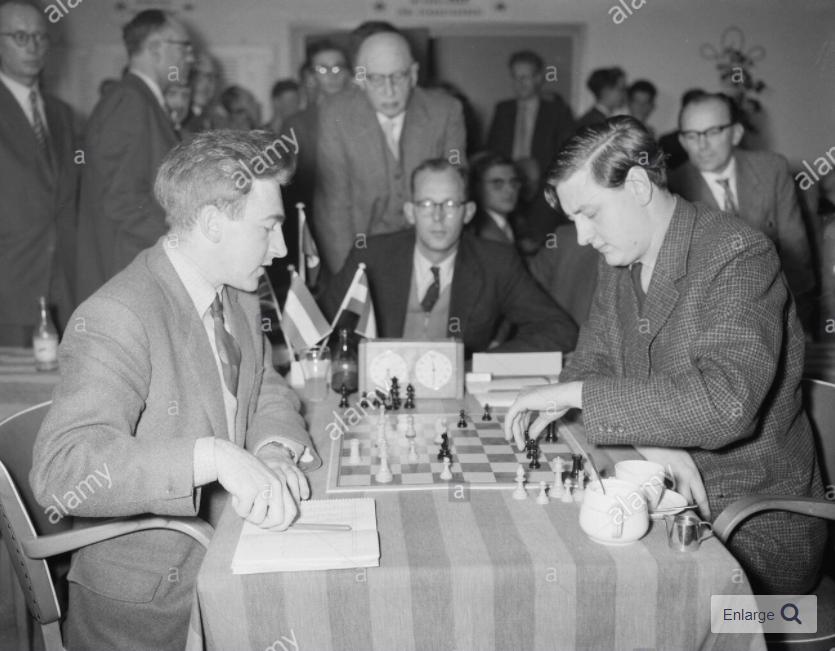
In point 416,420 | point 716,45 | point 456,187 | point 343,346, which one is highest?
point 716,45

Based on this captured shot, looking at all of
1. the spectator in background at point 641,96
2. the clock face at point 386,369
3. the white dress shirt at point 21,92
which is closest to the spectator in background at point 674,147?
the spectator in background at point 641,96

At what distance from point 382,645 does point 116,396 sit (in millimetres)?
801

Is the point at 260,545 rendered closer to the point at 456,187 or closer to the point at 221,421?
the point at 221,421

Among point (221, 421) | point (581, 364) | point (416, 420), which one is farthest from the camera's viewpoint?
point (581, 364)

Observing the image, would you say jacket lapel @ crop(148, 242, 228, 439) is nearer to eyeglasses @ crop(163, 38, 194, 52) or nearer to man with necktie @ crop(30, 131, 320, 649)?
man with necktie @ crop(30, 131, 320, 649)

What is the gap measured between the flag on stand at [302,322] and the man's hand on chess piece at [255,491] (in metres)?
1.08

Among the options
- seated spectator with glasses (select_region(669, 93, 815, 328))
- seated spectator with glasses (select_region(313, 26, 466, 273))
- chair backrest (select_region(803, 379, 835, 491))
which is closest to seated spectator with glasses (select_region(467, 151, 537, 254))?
seated spectator with glasses (select_region(313, 26, 466, 273))

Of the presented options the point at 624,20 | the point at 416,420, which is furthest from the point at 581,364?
the point at 624,20

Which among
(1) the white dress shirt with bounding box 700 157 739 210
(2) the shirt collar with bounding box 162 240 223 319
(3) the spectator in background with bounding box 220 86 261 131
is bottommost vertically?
(2) the shirt collar with bounding box 162 240 223 319

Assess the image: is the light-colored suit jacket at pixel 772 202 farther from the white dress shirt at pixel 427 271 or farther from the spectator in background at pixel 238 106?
the spectator in background at pixel 238 106

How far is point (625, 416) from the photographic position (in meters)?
1.79

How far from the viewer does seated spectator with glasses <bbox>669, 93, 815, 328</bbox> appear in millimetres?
4316

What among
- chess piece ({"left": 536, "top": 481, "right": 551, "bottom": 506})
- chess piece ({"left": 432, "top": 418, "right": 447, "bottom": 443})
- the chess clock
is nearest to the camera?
chess piece ({"left": 536, "top": 481, "right": 551, "bottom": 506})

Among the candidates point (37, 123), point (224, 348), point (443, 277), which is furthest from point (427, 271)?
point (37, 123)
